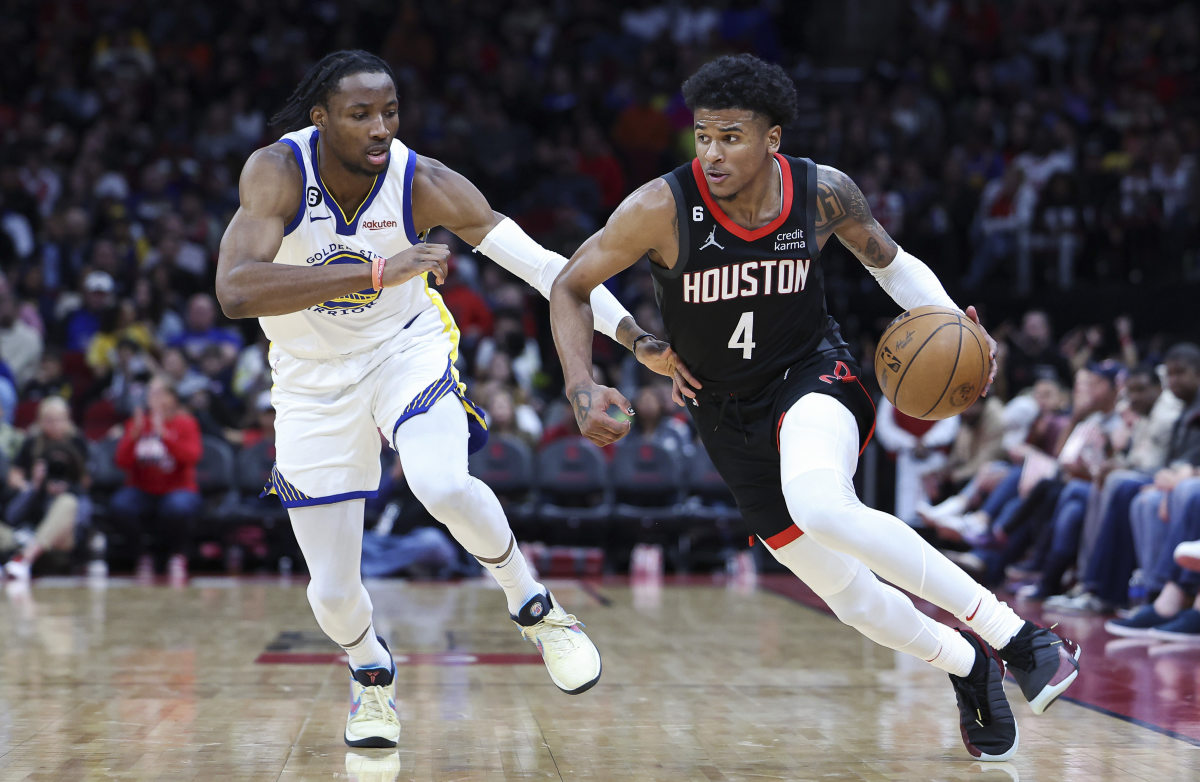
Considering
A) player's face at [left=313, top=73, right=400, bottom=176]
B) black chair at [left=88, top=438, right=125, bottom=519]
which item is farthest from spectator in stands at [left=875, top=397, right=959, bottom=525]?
player's face at [left=313, top=73, right=400, bottom=176]

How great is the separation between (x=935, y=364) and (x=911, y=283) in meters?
0.36

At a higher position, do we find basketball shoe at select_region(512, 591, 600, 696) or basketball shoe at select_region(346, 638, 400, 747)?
basketball shoe at select_region(512, 591, 600, 696)

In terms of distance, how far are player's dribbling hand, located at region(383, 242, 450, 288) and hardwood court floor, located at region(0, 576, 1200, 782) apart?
135cm

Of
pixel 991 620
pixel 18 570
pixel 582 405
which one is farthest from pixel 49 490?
pixel 991 620

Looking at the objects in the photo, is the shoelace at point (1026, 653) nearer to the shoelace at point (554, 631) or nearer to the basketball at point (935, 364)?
the basketball at point (935, 364)

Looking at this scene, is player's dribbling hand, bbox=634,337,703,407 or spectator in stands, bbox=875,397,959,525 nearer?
player's dribbling hand, bbox=634,337,703,407

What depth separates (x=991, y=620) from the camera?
3721mm

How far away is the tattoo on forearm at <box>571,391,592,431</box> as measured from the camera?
3410 millimetres

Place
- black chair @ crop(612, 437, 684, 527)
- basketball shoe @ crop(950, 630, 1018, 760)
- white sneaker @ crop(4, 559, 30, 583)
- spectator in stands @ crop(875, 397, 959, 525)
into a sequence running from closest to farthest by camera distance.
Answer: basketball shoe @ crop(950, 630, 1018, 760) < white sneaker @ crop(4, 559, 30, 583) < spectator in stands @ crop(875, 397, 959, 525) < black chair @ crop(612, 437, 684, 527)

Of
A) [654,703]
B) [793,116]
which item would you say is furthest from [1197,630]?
[793,116]

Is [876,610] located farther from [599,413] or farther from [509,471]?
[509,471]

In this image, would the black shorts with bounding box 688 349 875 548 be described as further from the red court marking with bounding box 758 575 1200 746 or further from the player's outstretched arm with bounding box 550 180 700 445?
the red court marking with bounding box 758 575 1200 746

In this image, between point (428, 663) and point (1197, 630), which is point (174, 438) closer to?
point (428, 663)

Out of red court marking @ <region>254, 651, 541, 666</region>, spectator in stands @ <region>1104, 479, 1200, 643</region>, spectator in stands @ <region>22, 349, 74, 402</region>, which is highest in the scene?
spectator in stands @ <region>22, 349, 74, 402</region>
